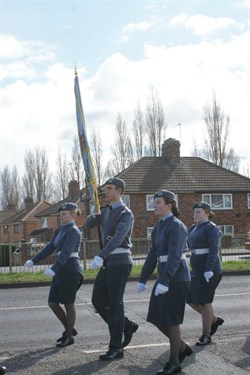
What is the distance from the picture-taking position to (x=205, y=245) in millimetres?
7492

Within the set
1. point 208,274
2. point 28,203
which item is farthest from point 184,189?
point 208,274

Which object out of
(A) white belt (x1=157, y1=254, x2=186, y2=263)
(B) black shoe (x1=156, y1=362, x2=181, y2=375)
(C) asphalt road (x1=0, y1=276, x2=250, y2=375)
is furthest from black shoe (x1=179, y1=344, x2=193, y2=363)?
(A) white belt (x1=157, y1=254, x2=186, y2=263)

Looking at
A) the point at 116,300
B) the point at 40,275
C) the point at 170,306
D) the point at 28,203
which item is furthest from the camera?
the point at 28,203

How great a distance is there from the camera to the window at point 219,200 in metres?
40.9

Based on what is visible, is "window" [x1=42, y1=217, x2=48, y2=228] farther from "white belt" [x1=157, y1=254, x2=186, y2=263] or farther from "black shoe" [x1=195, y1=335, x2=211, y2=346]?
"white belt" [x1=157, y1=254, x2=186, y2=263]

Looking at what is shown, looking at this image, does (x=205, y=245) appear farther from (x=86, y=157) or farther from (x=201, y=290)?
(x=86, y=157)

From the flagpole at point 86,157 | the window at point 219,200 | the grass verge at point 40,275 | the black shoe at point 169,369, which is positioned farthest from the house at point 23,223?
the black shoe at point 169,369

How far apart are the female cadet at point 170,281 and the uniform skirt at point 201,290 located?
1.29 m

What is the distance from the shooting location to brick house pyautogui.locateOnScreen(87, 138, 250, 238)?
1564 inches

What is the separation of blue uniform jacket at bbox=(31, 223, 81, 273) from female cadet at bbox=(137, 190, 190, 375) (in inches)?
57.7

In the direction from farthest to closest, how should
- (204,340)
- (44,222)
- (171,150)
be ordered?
(44,222) < (171,150) < (204,340)

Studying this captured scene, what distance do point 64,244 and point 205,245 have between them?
6.08 feet

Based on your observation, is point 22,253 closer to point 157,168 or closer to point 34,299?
point 34,299

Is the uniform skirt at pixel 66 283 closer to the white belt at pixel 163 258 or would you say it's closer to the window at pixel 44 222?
the white belt at pixel 163 258
